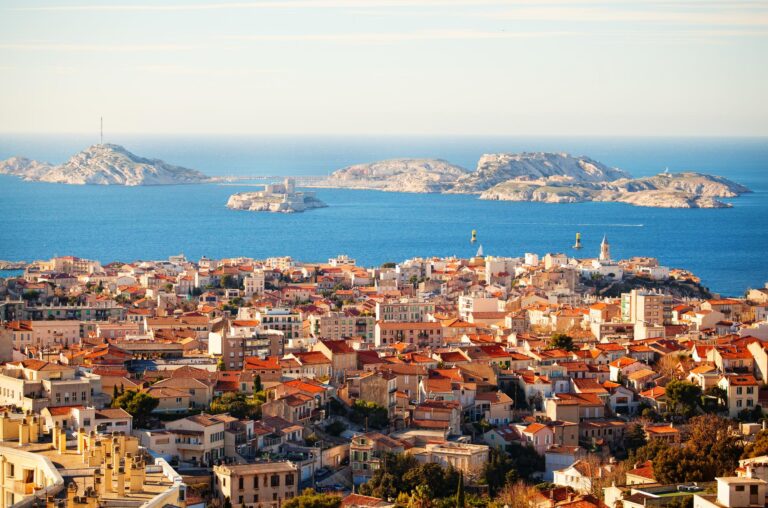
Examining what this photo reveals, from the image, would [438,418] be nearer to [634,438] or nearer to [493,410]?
[493,410]

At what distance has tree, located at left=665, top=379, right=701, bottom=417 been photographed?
21094mm

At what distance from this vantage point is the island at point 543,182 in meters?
97.4

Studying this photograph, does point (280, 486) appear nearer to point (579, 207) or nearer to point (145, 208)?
point (145, 208)

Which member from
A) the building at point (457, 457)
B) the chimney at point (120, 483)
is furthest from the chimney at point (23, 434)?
the building at point (457, 457)

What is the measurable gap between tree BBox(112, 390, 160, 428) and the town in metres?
0.03

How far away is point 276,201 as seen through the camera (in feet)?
300

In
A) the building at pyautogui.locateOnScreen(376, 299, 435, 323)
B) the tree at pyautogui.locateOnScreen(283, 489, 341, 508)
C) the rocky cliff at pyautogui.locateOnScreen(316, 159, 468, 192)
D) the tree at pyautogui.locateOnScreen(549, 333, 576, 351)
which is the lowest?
the rocky cliff at pyautogui.locateOnScreen(316, 159, 468, 192)

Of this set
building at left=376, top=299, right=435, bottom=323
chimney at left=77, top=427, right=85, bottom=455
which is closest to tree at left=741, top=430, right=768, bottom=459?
chimney at left=77, top=427, right=85, bottom=455

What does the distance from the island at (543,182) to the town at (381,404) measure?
64.6 meters

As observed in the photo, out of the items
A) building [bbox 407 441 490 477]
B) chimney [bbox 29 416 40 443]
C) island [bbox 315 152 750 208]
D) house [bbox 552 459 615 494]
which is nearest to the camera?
chimney [bbox 29 416 40 443]

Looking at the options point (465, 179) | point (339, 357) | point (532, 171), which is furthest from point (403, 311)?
point (532, 171)

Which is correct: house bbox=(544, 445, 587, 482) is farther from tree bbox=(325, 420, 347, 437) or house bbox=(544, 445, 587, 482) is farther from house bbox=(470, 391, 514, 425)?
tree bbox=(325, 420, 347, 437)

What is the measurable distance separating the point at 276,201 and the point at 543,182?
850 inches

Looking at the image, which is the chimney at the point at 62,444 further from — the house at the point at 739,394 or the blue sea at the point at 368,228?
the blue sea at the point at 368,228
